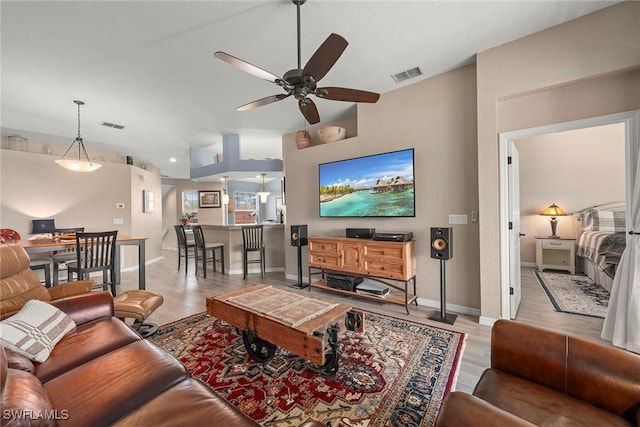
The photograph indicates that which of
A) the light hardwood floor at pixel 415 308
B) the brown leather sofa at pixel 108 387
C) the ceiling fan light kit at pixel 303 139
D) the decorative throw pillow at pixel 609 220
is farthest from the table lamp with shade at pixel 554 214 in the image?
the brown leather sofa at pixel 108 387

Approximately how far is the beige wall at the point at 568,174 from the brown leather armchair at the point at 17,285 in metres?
7.07

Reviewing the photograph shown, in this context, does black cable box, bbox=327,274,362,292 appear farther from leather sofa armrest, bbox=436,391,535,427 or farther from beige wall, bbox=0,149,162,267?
beige wall, bbox=0,149,162,267

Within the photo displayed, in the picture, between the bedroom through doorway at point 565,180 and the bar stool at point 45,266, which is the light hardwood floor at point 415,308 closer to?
the bedroom through doorway at point 565,180

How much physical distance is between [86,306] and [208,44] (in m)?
2.48

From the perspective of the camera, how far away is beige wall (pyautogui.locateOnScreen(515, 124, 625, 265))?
4.64 metres

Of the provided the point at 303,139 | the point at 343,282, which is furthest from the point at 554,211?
the point at 303,139

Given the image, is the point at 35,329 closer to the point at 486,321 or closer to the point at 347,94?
the point at 347,94

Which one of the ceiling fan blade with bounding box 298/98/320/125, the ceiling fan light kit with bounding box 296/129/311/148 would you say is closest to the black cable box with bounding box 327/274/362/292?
the ceiling fan blade with bounding box 298/98/320/125

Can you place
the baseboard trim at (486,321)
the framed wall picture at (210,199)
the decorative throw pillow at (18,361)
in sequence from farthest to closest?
the framed wall picture at (210,199) → the baseboard trim at (486,321) → the decorative throw pillow at (18,361)

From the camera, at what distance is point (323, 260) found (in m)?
3.77

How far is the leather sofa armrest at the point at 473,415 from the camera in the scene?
777mm

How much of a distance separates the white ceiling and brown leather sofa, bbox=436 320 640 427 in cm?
244

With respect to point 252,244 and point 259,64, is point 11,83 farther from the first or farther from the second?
point 252,244

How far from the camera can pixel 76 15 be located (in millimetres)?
2086
